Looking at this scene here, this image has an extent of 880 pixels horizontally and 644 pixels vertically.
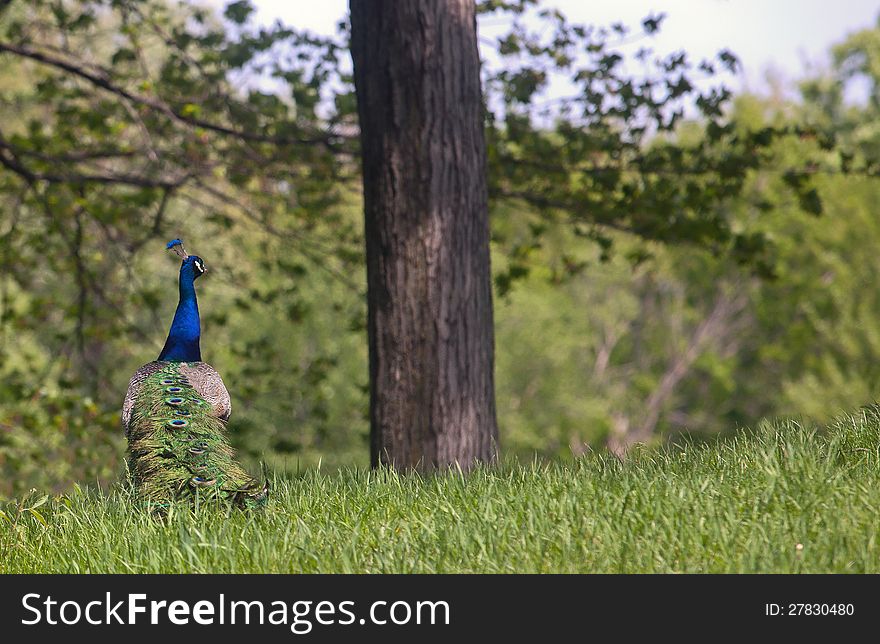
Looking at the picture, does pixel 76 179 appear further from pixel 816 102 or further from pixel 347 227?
pixel 816 102

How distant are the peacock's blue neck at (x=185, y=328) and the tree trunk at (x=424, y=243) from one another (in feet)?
4.30

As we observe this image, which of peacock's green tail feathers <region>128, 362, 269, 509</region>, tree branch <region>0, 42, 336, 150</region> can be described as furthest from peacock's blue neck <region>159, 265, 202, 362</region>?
tree branch <region>0, 42, 336, 150</region>

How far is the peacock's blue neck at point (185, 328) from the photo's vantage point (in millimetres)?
5648

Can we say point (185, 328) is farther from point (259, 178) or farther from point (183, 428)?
point (259, 178)

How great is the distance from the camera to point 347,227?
1253cm

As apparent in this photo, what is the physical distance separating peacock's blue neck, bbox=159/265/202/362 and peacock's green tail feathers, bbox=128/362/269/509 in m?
0.38

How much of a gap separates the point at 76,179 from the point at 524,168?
4.53 meters

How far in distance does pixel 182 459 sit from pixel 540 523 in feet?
5.93

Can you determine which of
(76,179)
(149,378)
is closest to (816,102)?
(76,179)

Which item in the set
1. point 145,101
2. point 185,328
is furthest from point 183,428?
point 145,101

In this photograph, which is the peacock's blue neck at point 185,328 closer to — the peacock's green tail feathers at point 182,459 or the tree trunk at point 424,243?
the peacock's green tail feathers at point 182,459

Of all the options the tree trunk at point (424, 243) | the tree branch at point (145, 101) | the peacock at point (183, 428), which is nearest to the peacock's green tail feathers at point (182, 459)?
the peacock at point (183, 428)

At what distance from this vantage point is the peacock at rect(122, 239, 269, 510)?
496cm

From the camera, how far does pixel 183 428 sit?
513cm
